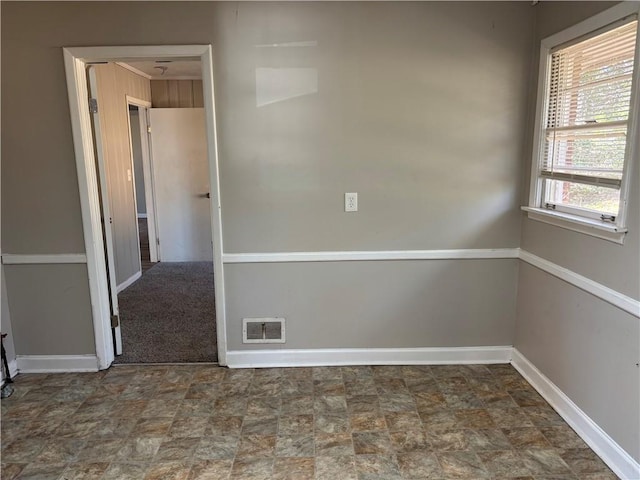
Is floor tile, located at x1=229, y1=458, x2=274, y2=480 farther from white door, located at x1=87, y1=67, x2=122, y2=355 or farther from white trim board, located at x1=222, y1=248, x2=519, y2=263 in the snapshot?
white door, located at x1=87, y1=67, x2=122, y2=355

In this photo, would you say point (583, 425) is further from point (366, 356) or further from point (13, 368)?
point (13, 368)

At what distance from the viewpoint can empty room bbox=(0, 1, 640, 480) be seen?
220 centimetres

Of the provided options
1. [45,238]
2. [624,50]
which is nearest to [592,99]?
[624,50]

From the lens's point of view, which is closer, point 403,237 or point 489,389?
point 489,389

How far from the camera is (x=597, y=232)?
2.12 meters

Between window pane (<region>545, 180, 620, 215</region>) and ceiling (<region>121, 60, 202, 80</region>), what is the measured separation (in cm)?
363

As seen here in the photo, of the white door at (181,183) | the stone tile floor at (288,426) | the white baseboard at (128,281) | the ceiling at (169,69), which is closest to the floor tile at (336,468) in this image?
the stone tile floor at (288,426)

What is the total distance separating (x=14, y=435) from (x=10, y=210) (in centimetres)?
135

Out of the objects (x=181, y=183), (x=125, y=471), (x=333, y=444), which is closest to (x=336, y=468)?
(x=333, y=444)

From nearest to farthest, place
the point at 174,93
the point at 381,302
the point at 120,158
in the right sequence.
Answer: the point at 381,302, the point at 120,158, the point at 174,93

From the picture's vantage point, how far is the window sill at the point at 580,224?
6.55ft

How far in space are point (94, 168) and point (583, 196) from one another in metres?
2.88

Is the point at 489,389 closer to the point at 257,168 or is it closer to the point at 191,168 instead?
the point at 257,168

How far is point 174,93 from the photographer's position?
5.93 m
